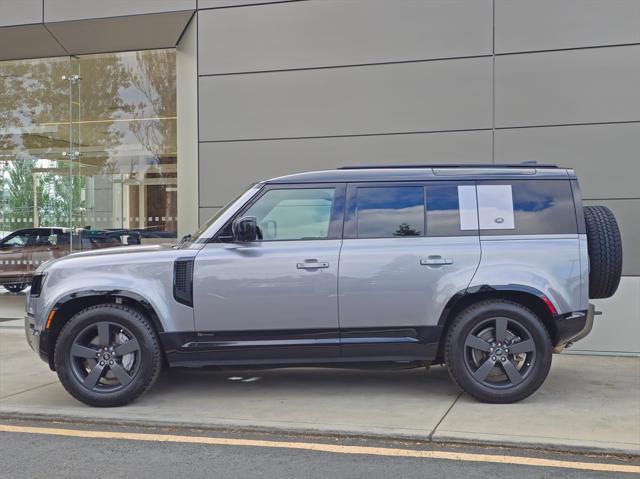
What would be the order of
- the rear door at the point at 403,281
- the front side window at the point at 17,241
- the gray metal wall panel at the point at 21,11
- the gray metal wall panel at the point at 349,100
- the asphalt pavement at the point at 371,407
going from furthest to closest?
the front side window at the point at 17,241 → the gray metal wall panel at the point at 21,11 → the gray metal wall panel at the point at 349,100 → the rear door at the point at 403,281 → the asphalt pavement at the point at 371,407

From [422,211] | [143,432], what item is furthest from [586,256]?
[143,432]

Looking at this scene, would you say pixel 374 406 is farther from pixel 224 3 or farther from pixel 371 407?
pixel 224 3

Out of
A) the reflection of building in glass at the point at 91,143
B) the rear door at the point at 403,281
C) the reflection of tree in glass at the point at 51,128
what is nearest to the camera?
the rear door at the point at 403,281

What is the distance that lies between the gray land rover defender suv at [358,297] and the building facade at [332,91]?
9.89 feet

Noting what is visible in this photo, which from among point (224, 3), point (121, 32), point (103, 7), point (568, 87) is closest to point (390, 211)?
point (568, 87)

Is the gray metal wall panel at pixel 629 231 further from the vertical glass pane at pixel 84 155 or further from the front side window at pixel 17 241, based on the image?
the front side window at pixel 17 241

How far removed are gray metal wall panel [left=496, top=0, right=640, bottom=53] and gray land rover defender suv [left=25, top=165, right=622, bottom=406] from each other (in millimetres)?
3476

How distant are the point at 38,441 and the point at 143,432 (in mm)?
753

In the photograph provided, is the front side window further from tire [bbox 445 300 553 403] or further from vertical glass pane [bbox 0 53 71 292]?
tire [bbox 445 300 553 403]

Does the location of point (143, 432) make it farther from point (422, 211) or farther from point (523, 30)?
point (523, 30)

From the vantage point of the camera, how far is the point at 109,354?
18.7 ft

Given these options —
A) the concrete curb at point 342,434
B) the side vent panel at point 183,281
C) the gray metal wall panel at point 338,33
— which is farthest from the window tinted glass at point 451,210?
the gray metal wall panel at point 338,33

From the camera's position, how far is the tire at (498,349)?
5633 millimetres

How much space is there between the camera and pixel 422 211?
19.1 ft
